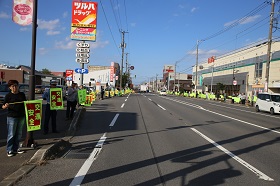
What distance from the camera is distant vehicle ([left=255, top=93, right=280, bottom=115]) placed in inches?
1001

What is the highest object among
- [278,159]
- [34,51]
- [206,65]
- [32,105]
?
[206,65]

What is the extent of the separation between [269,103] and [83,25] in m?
17.0

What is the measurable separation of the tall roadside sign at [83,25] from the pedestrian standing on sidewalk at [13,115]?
12.9 m

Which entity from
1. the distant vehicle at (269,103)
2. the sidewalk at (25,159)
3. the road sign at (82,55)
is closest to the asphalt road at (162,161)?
the sidewalk at (25,159)

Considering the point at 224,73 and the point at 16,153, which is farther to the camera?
the point at 224,73

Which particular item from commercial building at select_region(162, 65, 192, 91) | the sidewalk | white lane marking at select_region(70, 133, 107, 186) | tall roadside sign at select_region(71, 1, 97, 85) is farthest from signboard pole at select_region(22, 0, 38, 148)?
commercial building at select_region(162, 65, 192, 91)

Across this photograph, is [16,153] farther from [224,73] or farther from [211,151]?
[224,73]

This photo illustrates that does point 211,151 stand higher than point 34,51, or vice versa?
point 34,51

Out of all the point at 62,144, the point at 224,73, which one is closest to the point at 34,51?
the point at 62,144

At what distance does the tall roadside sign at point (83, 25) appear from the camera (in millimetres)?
19250

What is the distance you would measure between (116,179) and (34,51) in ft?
14.5

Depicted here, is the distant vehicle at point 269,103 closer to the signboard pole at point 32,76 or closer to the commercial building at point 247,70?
the commercial building at point 247,70

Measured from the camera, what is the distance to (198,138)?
1071 centimetres

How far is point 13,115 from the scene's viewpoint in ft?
23.9
